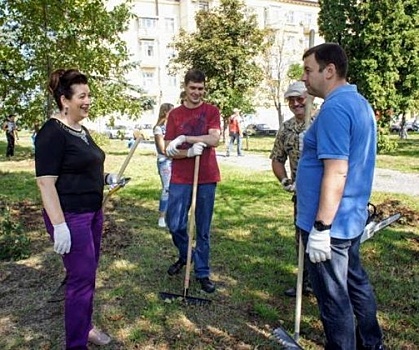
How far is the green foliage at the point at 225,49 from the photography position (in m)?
22.2

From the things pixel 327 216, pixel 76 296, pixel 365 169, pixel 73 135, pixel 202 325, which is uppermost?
pixel 73 135

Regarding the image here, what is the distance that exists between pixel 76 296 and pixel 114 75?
10.9 m

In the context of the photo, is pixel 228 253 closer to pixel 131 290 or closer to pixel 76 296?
pixel 131 290

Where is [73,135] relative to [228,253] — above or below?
above

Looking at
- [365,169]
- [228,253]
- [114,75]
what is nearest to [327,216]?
[365,169]

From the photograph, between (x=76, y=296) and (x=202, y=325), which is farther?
(x=202, y=325)

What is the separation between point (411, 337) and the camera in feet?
10.2

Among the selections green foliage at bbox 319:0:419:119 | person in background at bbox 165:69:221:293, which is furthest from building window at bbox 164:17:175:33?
person in background at bbox 165:69:221:293

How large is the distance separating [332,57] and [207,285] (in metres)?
2.48

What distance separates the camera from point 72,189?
2.72 m

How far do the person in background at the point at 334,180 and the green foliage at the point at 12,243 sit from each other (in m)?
3.75

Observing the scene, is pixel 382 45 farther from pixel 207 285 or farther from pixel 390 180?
pixel 207 285

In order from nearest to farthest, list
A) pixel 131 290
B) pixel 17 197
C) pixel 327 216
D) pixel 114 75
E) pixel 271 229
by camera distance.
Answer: pixel 327 216, pixel 131 290, pixel 271 229, pixel 17 197, pixel 114 75

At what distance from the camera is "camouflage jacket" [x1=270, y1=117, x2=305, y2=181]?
3.55 meters
